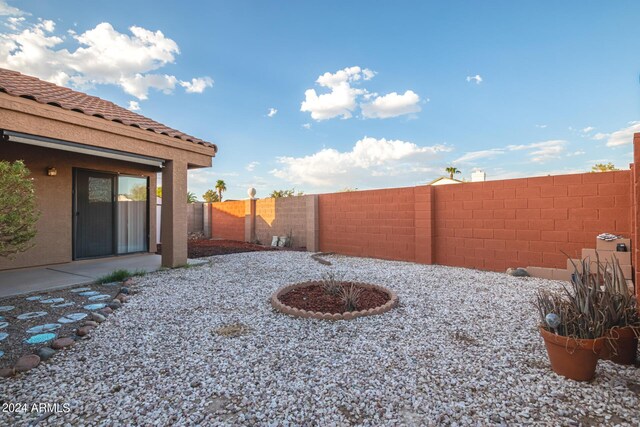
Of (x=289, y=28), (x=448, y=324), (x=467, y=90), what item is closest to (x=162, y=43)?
(x=289, y=28)

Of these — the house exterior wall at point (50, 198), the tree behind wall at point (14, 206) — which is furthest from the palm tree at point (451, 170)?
the tree behind wall at point (14, 206)

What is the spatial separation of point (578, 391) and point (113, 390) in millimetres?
3390

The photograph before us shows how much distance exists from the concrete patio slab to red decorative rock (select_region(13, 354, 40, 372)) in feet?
9.77

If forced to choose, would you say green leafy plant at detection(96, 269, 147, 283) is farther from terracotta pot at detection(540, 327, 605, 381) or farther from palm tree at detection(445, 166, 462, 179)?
palm tree at detection(445, 166, 462, 179)

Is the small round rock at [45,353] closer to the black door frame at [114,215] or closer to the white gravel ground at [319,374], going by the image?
the white gravel ground at [319,374]

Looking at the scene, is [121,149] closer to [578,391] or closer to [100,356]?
[100,356]

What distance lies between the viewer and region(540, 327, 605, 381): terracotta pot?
221 centimetres

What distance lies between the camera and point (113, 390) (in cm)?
222

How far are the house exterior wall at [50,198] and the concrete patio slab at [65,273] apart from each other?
0.26 metres

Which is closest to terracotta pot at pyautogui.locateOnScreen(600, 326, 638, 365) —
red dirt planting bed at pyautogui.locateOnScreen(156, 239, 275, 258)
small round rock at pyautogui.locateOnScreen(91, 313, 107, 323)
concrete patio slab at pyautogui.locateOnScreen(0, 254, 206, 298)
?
small round rock at pyautogui.locateOnScreen(91, 313, 107, 323)

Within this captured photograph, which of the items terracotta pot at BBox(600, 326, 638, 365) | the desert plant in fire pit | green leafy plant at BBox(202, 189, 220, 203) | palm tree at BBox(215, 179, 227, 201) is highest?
palm tree at BBox(215, 179, 227, 201)

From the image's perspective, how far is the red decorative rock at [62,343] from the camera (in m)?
2.92

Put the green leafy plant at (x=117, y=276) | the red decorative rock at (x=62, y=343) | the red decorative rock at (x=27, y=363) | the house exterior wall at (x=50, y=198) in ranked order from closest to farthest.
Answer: the red decorative rock at (x=27, y=363), the red decorative rock at (x=62, y=343), the green leafy plant at (x=117, y=276), the house exterior wall at (x=50, y=198)

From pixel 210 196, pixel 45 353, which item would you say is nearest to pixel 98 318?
pixel 45 353
